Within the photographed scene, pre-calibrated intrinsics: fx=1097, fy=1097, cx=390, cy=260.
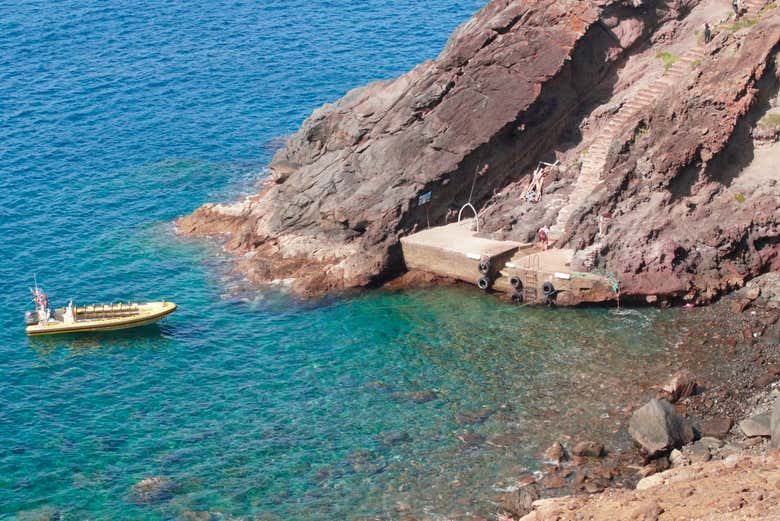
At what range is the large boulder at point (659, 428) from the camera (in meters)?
49.9

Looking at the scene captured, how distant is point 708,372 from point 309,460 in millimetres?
20835

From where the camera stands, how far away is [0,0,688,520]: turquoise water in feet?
166

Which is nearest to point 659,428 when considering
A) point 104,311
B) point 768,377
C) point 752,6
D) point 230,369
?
point 768,377

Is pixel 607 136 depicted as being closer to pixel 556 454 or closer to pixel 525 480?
pixel 556 454

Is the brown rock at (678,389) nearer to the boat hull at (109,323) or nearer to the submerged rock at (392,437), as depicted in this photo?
the submerged rock at (392,437)

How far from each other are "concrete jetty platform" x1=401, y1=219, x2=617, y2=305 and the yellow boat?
16.1m

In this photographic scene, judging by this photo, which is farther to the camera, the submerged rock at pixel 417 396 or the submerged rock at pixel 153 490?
the submerged rock at pixel 417 396

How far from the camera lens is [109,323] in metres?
65.1

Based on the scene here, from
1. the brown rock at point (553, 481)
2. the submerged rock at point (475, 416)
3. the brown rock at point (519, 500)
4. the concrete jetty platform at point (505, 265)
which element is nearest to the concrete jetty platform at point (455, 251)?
the concrete jetty platform at point (505, 265)

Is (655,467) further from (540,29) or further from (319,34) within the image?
(319,34)

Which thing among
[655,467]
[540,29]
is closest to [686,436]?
[655,467]

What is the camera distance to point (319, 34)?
117688 millimetres

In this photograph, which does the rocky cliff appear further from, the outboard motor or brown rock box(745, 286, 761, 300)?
the outboard motor

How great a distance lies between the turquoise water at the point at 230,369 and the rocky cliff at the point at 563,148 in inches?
178
